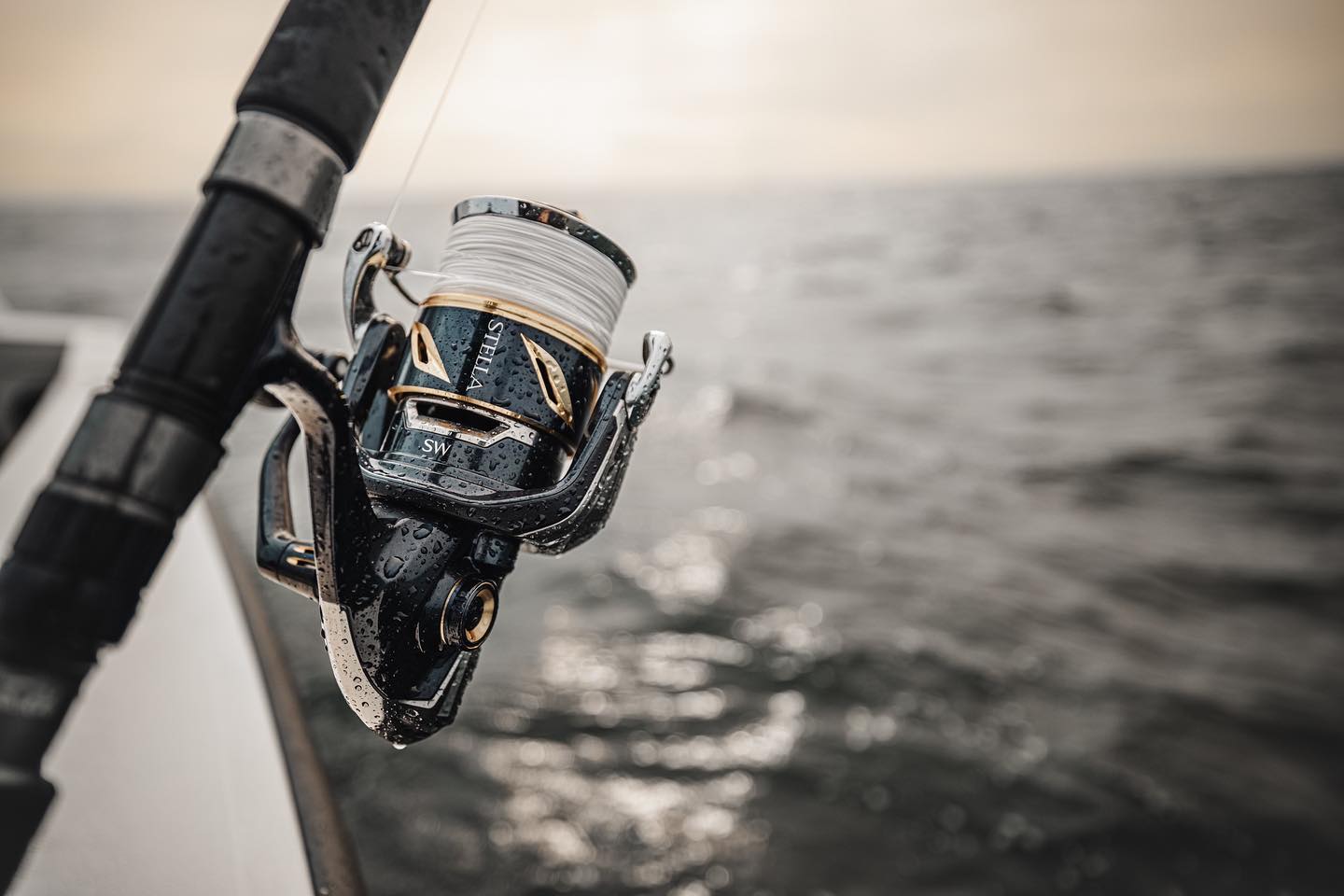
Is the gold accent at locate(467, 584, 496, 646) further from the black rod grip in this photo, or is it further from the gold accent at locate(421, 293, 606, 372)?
the black rod grip

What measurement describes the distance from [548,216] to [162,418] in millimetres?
501

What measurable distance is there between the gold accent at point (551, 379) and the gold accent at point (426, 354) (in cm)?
10

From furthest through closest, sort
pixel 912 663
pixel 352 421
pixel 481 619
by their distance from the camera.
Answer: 1. pixel 912 663
2. pixel 481 619
3. pixel 352 421

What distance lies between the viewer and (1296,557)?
226 inches

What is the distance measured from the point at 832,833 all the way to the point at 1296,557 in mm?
4473

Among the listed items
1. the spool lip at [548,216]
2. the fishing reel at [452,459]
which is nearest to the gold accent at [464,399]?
the fishing reel at [452,459]

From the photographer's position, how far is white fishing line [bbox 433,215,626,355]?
104 centimetres

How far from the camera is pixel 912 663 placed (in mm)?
4363

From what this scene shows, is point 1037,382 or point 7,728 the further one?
point 1037,382

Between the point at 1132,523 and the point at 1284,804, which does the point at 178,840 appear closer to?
the point at 1284,804

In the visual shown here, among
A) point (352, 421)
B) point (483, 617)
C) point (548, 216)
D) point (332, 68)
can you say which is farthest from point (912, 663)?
point (332, 68)

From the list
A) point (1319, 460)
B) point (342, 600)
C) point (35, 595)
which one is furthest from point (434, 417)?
point (1319, 460)

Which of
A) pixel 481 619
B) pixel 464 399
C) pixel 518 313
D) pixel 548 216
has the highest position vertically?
pixel 548 216

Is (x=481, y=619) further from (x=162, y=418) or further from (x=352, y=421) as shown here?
(x=162, y=418)
